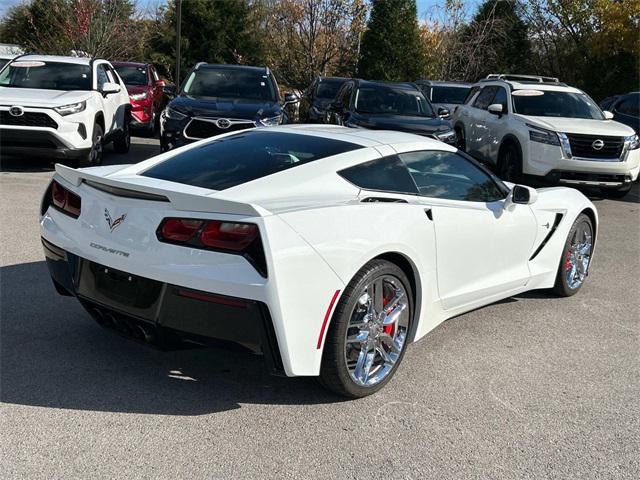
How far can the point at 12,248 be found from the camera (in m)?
6.41

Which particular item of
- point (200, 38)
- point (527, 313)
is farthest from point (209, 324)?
point (200, 38)

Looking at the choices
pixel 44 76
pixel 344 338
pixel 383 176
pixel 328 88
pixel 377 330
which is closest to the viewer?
pixel 344 338

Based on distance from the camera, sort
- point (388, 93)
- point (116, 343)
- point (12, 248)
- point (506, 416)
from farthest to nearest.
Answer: point (388, 93) → point (12, 248) → point (116, 343) → point (506, 416)

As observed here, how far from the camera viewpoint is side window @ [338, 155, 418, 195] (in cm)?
406

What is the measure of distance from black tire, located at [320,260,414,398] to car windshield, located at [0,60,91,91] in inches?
360

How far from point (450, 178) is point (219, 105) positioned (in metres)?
6.67

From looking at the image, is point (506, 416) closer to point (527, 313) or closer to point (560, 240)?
point (527, 313)

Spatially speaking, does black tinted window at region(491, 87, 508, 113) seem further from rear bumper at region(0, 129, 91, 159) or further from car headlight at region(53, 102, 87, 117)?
rear bumper at region(0, 129, 91, 159)

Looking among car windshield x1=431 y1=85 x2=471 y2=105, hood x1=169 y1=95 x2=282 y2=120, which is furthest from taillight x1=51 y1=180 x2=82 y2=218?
car windshield x1=431 y1=85 x2=471 y2=105

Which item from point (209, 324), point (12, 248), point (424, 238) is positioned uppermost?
point (424, 238)

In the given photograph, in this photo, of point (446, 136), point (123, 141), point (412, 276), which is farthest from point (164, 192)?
point (123, 141)

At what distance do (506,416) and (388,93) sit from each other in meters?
9.38

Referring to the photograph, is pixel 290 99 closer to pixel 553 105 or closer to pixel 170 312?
pixel 553 105

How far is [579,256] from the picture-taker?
6.13 metres
